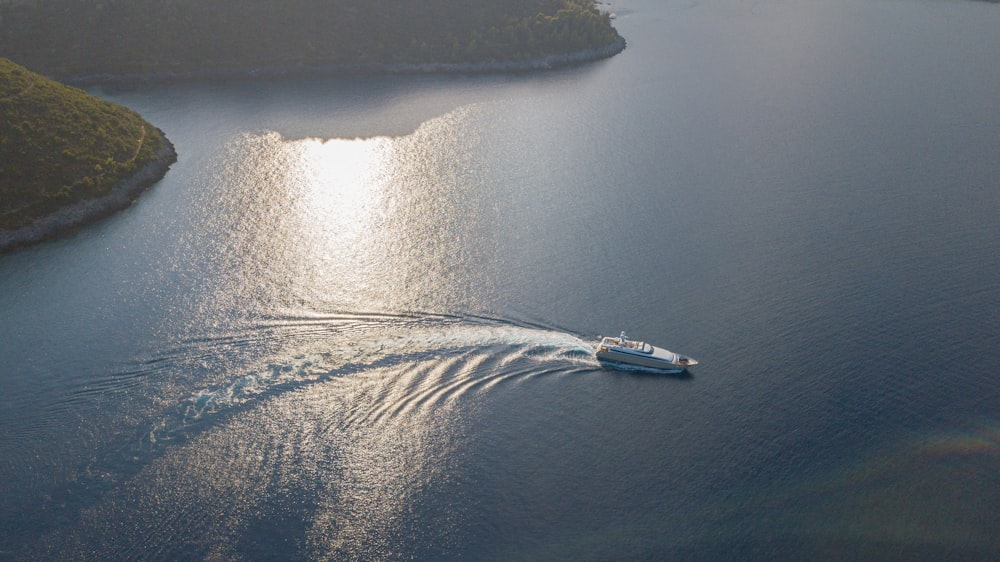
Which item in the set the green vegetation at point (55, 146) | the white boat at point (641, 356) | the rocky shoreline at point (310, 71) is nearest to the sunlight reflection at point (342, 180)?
the rocky shoreline at point (310, 71)

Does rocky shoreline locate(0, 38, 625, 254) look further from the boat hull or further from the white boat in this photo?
the boat hull

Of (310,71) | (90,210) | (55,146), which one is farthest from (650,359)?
A: (310,71)

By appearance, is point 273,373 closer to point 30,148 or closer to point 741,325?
point 741,325

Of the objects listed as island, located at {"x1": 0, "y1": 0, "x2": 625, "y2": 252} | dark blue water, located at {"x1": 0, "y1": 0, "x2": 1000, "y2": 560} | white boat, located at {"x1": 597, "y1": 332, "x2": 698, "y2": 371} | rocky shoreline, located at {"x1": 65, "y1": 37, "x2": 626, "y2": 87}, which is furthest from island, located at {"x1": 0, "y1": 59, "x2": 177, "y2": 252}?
white boat, located at {"x1": 597, "y1": 332, "x2": 698, "y2": 371}

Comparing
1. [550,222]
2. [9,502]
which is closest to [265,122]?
[550,222]

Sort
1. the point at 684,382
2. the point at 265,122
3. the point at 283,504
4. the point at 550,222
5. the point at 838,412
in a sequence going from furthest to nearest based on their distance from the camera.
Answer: the point at 265,122 → the point at 550,222 → the point at 684,382 → the point at 838,412 → the point at 283,504

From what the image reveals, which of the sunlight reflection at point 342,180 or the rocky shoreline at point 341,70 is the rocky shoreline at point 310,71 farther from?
the sunlight reflection at point 342,180

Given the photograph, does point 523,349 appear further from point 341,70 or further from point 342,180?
point 341,70
